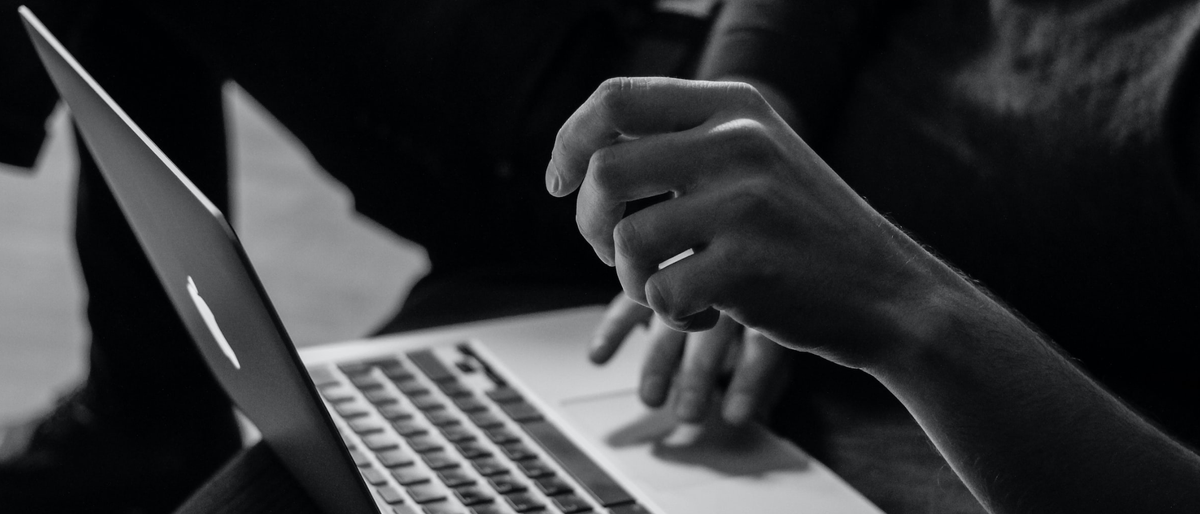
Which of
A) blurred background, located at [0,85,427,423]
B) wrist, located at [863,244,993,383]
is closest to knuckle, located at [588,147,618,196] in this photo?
wrist, located at [863,244,993,383]

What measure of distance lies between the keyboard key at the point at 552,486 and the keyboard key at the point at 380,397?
144 mm

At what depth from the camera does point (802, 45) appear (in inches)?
39.4

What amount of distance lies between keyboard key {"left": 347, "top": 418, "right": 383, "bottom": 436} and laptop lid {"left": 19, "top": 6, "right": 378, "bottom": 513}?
55 mm

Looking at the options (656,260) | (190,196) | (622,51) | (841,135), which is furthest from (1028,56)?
(190,196)

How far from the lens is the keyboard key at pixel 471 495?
584 millimetres

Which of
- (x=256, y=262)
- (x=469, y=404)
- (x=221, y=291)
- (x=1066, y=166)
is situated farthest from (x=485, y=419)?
(x=256, y=262)

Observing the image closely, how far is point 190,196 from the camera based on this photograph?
1.36 feet

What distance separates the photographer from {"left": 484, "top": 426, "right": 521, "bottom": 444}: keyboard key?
2.16 ft

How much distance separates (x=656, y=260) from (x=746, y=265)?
38mm

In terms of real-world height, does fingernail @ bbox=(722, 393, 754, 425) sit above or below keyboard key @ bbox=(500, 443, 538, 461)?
below

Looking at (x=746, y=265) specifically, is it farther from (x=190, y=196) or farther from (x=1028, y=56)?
(x=1028, y=56)

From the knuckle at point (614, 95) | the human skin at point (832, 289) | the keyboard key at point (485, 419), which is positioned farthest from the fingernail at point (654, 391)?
the knuckle at point (614, 95)

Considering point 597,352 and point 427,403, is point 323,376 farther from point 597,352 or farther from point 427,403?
point 597,352

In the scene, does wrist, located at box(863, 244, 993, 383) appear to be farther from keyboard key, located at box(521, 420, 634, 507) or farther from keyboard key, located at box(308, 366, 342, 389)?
keyboard key, located at box(308, 366, 342, 389)
